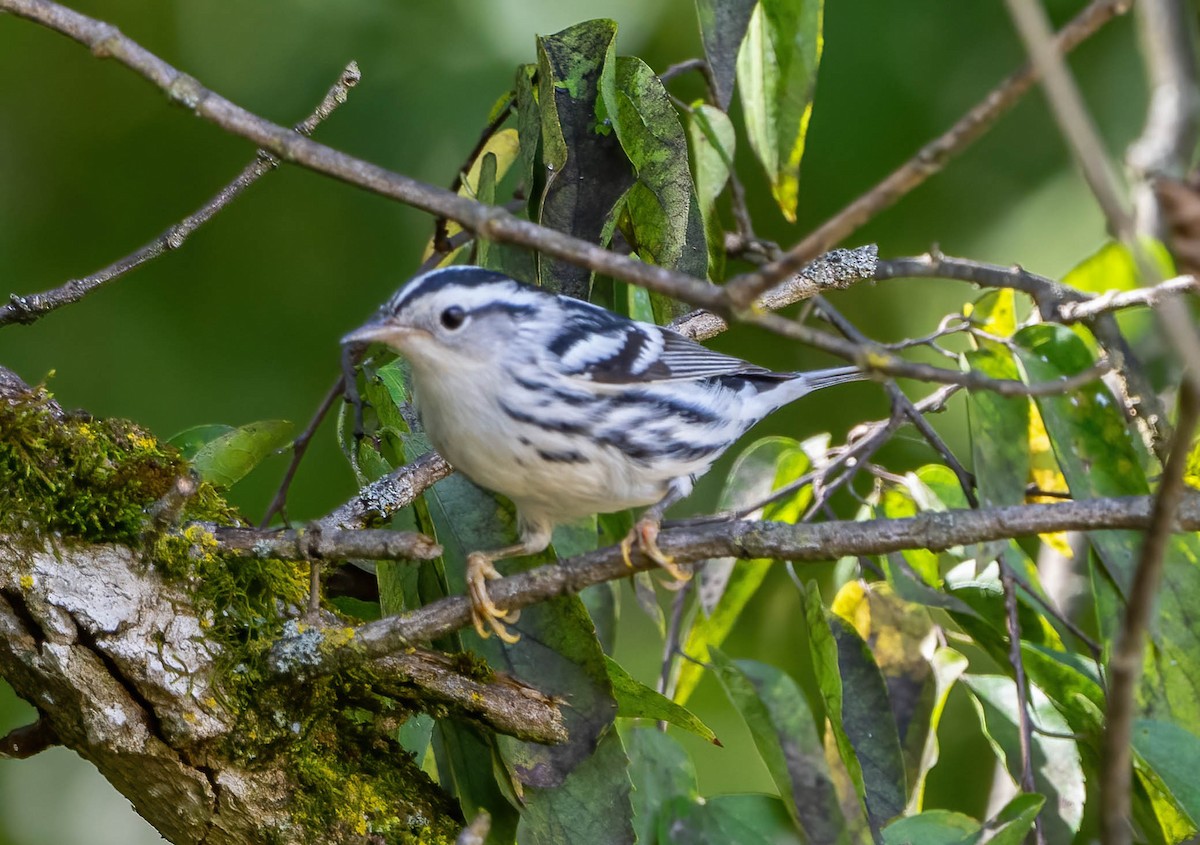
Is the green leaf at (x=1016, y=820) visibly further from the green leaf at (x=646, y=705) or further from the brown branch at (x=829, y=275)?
the brown branch at (x=829, y=275)

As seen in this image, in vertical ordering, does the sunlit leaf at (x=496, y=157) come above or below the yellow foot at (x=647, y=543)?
above

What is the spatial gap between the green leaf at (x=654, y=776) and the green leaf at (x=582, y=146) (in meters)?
0.92

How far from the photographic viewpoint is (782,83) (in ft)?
7.83

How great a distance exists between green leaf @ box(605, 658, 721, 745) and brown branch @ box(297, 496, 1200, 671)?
24 centimetres

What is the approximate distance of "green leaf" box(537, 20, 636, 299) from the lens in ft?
7.66

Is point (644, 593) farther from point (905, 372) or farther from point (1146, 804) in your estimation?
point (905, 372)

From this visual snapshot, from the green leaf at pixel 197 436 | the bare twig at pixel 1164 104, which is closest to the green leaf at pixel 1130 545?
the bare twig at pixel 1164 104

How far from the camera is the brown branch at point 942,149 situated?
1.02m

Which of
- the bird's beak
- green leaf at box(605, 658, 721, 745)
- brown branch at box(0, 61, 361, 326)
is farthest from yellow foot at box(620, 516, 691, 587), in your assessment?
brown branch at box(0, 61, 361, 326)

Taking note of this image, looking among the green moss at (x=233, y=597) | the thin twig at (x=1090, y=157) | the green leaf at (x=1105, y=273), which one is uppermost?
the green leaf at (x=1105, y=273)

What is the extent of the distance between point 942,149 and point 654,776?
1.53 m

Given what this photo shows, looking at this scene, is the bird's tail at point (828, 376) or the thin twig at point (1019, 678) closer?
the thin twig at point (1019, 678)

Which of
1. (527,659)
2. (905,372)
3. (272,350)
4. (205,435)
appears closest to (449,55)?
(272,350)

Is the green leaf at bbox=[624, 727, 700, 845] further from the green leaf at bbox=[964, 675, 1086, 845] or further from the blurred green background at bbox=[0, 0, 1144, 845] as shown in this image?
the blurred green background at bbox=[0, 0, 1144, 845]
